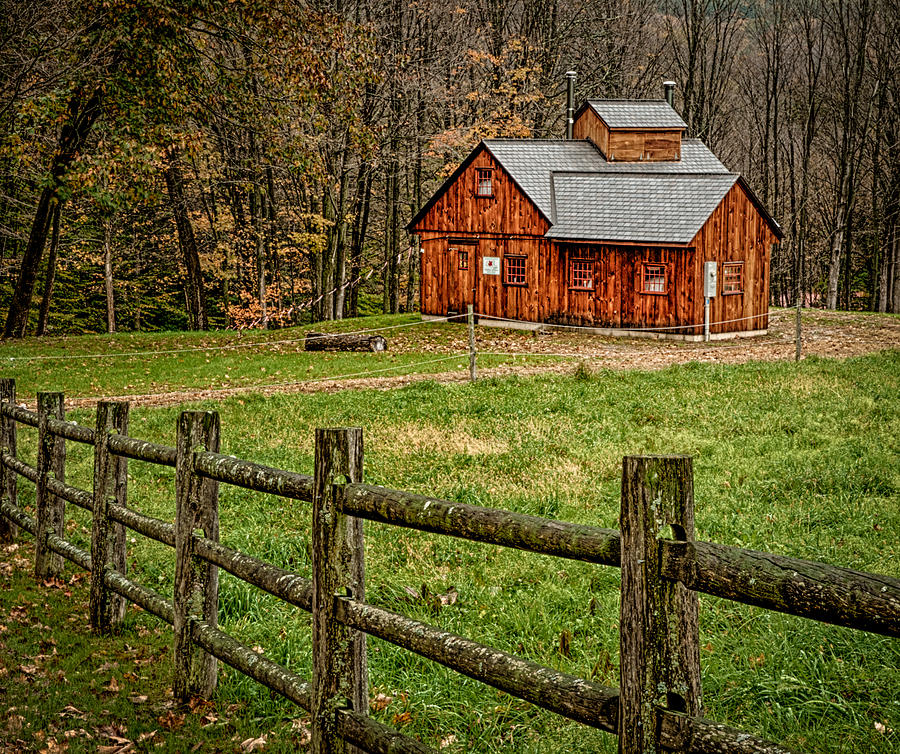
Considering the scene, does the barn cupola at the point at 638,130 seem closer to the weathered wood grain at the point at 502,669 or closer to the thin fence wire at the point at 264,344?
the thin fence wire at the point at 264,344

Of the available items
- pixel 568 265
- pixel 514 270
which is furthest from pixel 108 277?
pixel 568 265

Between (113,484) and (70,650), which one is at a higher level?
(113,484)

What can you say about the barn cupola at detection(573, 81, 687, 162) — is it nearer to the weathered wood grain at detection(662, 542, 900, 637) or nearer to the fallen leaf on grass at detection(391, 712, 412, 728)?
the fallen leaf on grass at detection(391, 712, 412, 728)

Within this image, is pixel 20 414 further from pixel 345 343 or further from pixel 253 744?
pixel 345 343

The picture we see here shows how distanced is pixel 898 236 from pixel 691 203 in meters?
18.8

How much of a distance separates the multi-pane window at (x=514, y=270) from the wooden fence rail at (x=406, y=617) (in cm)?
2836

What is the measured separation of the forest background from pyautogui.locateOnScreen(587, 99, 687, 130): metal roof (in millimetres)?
5826

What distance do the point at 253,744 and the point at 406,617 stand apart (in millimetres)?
1400

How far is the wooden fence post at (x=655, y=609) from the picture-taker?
265 cm

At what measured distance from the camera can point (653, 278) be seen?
3141 cm

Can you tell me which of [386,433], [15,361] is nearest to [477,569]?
[386,433]

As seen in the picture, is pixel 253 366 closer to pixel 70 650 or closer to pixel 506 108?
pixel 70 650

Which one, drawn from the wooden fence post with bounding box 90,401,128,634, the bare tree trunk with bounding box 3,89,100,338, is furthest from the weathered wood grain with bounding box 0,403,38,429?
the bare tree trunk with bounding box 3,89,100,338

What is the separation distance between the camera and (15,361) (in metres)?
23.5
